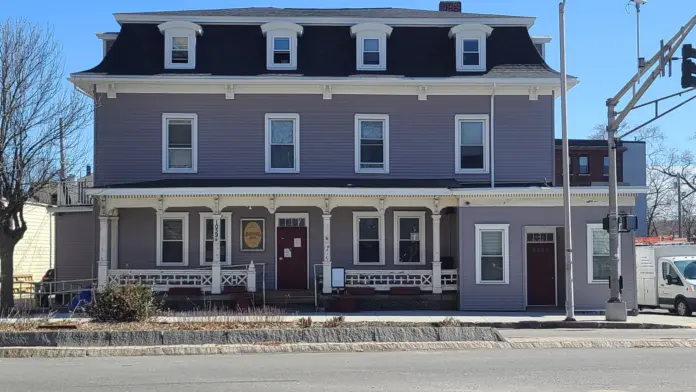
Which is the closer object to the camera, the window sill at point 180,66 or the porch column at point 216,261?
the porch column at point 216,261

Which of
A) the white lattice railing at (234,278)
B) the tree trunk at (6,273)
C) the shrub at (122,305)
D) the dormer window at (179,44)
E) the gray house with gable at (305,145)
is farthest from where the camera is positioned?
the dormer window at (179,44)

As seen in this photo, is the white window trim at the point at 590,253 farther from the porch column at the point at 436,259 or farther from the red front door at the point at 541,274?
the porch column at the point at 436,259

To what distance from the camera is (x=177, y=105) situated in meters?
24.4

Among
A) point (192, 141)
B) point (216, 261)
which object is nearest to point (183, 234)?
point (216, 261)

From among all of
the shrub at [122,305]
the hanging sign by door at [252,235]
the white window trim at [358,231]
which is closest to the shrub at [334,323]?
the shrub at [122,305]

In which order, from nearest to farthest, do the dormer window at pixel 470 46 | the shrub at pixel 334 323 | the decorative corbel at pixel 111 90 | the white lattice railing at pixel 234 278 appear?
the shrub at pixel 334 323 → the white lattice railing at pixel 234 278 → the decorative corbel at pixel 111 90 → the dormer window at pixel 470 46

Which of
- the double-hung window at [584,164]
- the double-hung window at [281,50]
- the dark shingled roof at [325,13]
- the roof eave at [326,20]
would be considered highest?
the dark shingled roof at [325,13]

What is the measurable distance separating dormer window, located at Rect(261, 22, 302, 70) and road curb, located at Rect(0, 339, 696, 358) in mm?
12620

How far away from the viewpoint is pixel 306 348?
14484mm

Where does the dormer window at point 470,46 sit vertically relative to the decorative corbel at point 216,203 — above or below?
above

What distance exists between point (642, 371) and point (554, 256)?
12587 millimetres

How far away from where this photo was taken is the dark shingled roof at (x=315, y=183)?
23.1 m

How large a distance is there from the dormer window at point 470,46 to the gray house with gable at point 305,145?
0.05 m

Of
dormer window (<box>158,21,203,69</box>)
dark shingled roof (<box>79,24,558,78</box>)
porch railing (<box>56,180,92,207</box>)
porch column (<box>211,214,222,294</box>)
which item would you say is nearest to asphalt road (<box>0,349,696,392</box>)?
porch column (<box>211,214,222,294</box>)
